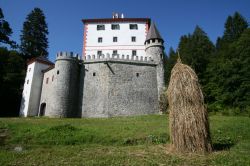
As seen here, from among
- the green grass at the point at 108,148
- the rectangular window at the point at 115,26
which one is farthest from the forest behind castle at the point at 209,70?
the green grass at the point at 108,148

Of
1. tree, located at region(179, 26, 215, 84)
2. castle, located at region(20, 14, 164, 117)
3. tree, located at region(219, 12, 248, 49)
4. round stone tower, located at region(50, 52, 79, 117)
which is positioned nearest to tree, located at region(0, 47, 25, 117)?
castle, located at region(20, 14, 164, 117)

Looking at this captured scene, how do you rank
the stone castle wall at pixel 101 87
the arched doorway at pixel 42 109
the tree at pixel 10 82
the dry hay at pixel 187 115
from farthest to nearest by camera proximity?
1. the tree at pixel 10 82
2. the arched doorway at pixel 42 109
3. the stone castle wall at pixel 101 87
4. the dry hay at pixel 187 115

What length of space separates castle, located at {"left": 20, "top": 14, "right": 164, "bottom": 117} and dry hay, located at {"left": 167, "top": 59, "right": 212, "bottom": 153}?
699 inches

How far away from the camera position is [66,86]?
28438mm

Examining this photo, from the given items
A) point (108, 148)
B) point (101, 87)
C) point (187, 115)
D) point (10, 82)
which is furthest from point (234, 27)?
point (108, 148)

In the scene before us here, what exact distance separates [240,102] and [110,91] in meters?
16.4

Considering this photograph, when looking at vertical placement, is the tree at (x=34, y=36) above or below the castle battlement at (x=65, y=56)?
above

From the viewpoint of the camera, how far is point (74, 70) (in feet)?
97.6

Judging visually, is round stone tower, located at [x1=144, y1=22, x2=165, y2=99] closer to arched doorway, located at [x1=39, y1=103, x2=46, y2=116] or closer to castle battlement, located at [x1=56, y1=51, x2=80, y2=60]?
castle battlement, located at [x1=56, y1=51, x2=80, y2=60]

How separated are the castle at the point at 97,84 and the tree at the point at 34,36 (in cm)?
1264

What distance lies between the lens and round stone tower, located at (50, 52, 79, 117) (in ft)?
90.3

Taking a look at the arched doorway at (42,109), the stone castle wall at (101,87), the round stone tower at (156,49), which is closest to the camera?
the stone castle wall at (101,87)

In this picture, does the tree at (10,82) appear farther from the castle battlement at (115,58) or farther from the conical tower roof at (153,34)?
the conical tower roof at (153,34)

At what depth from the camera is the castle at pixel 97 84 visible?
27.8 metres
